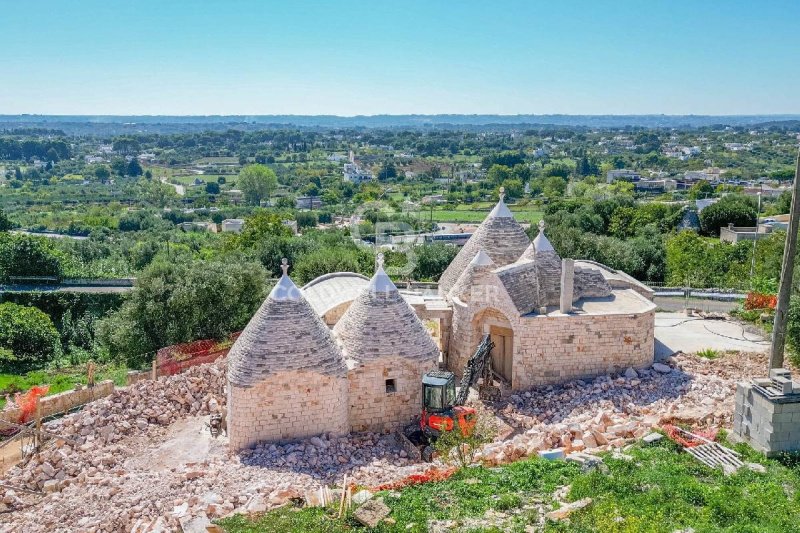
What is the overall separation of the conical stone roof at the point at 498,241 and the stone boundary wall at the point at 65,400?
13.3 meters

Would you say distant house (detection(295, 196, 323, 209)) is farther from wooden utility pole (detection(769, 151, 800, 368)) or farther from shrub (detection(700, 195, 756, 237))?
wooden utility pole (detection(769, 151, 800, 368))

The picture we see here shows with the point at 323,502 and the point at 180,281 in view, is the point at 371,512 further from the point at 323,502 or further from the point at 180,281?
the point at 180,281

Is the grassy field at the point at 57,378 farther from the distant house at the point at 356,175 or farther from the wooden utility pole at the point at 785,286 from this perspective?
the distant house at the point at 356,175

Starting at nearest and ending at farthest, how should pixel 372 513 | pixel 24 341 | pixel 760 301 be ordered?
pixel 372 513 < pixel 760 301 < pixel 24 341

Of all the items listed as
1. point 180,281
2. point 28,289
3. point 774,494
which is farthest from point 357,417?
point 28,289

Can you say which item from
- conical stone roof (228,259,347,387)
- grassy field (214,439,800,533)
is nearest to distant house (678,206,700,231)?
conical stone roof (228,259,347,387)

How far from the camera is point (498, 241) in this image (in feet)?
83.1

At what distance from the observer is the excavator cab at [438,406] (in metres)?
18.8

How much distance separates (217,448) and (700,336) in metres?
18.3

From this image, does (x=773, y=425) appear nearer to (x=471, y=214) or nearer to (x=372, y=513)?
(x=372, y=513)

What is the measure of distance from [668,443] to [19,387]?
27493 mm

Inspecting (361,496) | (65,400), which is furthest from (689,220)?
(361,496)

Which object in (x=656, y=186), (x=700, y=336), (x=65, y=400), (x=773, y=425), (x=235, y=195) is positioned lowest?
(x=235, y=195)

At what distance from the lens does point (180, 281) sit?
32.7m
